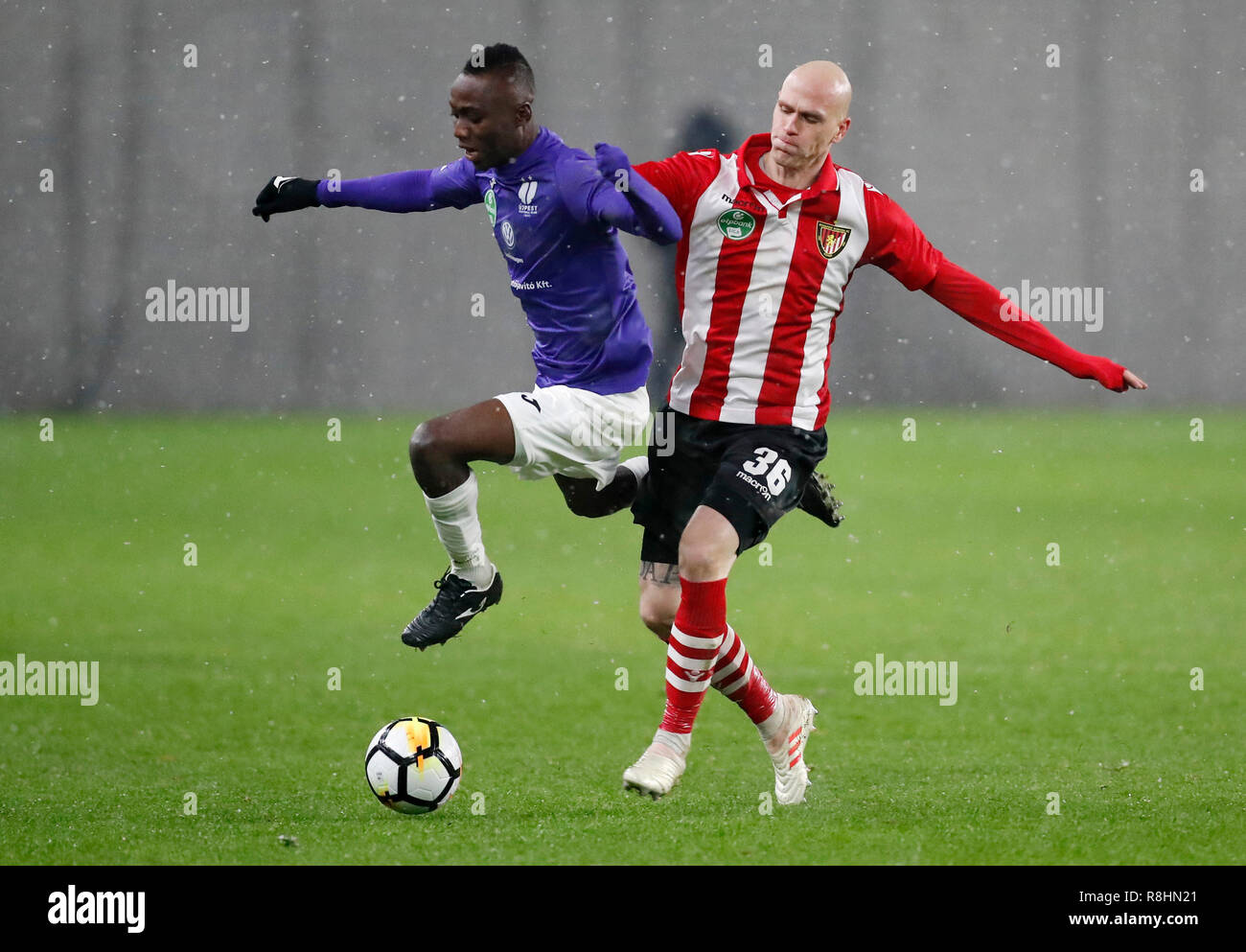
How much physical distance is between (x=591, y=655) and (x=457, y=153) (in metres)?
8.84

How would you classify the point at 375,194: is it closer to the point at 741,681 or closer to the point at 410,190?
the point at 410,190

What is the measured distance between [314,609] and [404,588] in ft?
3.04

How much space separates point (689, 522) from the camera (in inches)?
175

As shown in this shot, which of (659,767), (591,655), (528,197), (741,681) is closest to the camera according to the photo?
(659,767)

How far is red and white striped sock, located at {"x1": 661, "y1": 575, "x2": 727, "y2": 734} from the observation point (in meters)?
4.43

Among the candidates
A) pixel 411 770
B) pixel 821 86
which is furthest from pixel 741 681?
pixel 821 86

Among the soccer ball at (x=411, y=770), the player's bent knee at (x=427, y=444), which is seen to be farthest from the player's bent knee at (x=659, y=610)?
the player's bent knee at (x=427, y=444)

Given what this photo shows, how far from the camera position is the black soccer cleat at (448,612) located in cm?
472

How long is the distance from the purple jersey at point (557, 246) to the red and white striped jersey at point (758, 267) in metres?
0.23

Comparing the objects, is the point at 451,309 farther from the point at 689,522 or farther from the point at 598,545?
the point at 689,522

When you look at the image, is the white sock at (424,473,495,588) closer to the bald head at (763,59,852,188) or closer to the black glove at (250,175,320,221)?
the black glove at (250,175,320,221)

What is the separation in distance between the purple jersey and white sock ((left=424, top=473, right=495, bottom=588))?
0.53m

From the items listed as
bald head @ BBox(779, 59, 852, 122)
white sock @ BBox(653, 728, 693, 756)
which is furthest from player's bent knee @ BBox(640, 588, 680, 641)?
bald head @ BBox(779, 59, 852, 122)

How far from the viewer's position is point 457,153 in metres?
15.9
